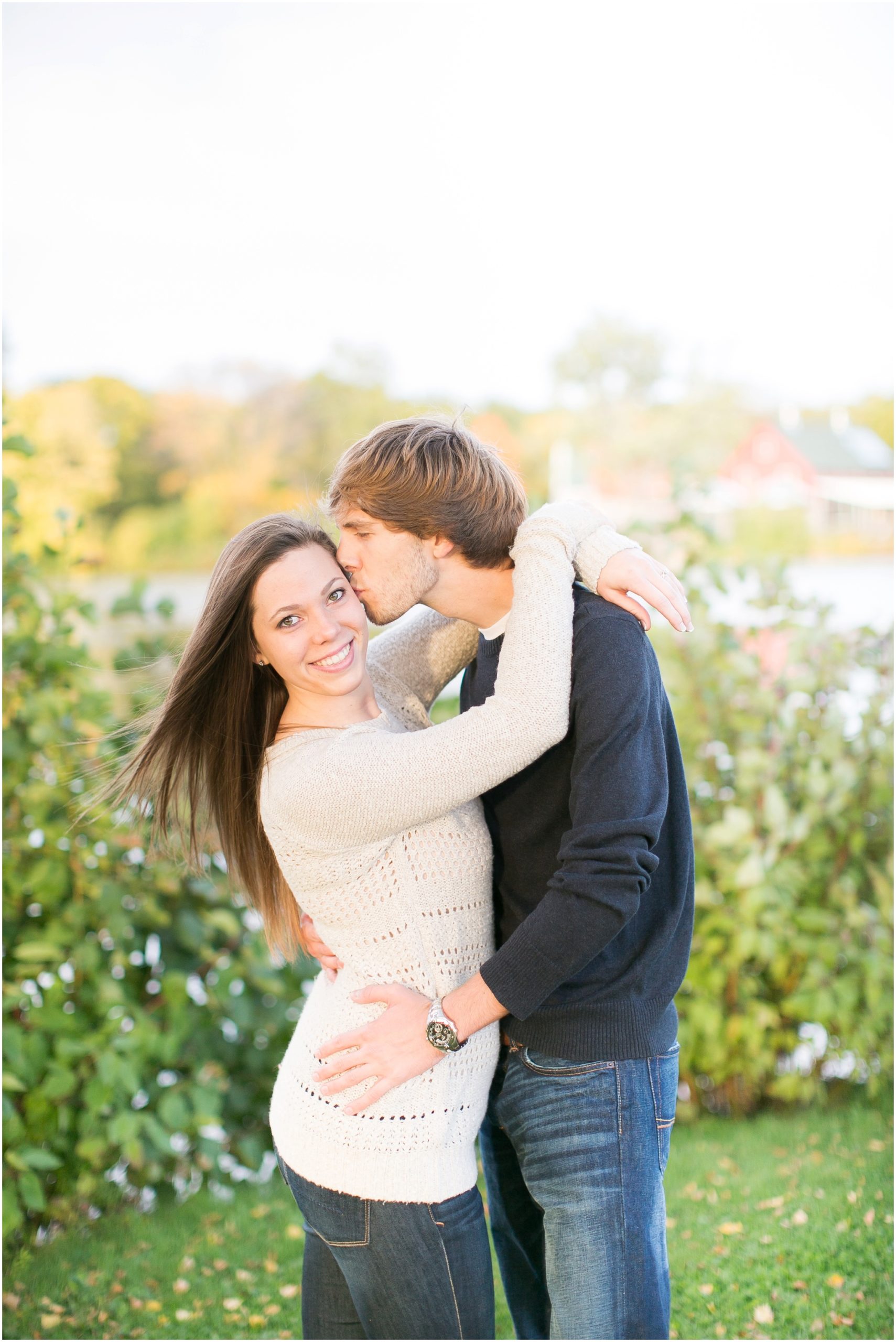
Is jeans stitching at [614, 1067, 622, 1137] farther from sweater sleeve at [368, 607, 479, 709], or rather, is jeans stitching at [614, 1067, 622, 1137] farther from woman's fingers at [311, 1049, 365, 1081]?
sweater sleeve at [368, 607, 479, 709]

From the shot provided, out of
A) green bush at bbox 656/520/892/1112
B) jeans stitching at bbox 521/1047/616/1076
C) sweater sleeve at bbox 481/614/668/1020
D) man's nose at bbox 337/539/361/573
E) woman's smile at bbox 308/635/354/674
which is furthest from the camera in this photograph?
green bush at bbox 656/520/892/1112

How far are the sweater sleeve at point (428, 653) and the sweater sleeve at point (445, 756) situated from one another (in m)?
0.47

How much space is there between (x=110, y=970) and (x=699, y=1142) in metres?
1.86

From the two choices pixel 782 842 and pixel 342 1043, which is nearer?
pixel 342 1043

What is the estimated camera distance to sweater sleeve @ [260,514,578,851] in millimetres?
1513

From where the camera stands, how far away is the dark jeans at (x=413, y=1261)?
1521mm

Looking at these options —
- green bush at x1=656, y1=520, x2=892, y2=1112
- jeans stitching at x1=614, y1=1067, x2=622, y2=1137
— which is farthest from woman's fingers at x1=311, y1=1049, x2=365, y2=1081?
green bush at x1=656, y1=520, x2=892, y2=1112

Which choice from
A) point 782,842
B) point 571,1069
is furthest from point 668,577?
point 782,842

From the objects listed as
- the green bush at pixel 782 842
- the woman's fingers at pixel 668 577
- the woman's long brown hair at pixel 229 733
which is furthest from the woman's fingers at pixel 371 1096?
the green bush at pixel 782 842

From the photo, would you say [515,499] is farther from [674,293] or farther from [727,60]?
[674,293]

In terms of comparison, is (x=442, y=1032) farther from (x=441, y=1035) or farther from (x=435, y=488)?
(x=435, y=488)

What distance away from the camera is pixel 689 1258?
2.81 metres

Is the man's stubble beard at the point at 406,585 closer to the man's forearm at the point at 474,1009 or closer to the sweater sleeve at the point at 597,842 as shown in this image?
the sweater sleeve at the point at 597,842

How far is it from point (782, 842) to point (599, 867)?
221 cm
